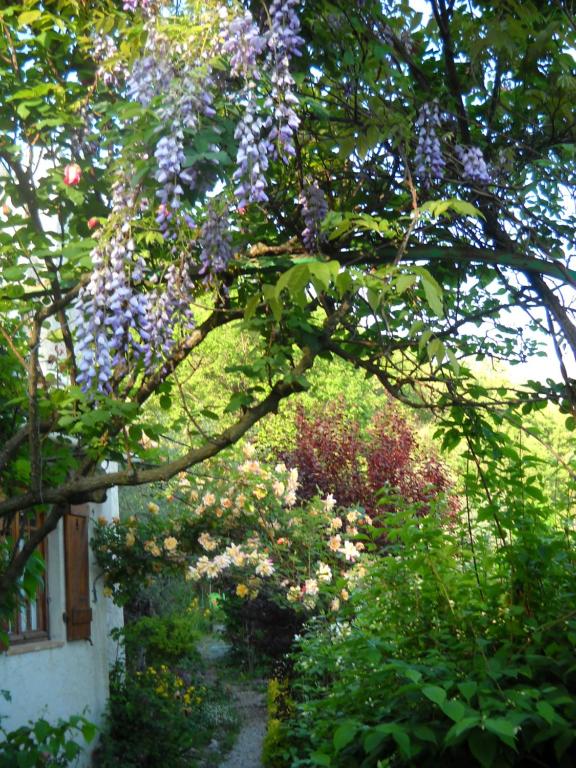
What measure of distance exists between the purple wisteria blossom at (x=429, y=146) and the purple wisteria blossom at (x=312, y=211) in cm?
43

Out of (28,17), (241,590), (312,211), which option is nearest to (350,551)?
(241,590)

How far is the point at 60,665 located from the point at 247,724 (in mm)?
4957

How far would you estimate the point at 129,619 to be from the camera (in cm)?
1200

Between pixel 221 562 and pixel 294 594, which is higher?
pixel 221 562

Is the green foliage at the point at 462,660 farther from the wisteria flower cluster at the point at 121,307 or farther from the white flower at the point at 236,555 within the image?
the white flower at the point at 236,555

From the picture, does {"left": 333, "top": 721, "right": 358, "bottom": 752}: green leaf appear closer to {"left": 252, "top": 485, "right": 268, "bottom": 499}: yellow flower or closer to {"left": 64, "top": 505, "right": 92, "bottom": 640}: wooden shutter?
{"left": 64, "top": 505, "right": 92, "bottom": 640}: wooden shutter

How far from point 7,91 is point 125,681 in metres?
7.13

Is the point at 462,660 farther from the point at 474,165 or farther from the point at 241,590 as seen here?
the point at 241,590

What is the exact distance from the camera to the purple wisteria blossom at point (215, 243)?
3.68 meters

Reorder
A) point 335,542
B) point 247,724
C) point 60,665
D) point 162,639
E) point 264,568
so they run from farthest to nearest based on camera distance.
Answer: point 247,724, point 162,639, point 335,542, point 264,568, point 60,665

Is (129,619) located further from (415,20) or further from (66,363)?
(415,20)

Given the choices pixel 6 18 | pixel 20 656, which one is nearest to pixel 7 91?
pixel 6 18

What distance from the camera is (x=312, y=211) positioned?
A: 3.94 meters

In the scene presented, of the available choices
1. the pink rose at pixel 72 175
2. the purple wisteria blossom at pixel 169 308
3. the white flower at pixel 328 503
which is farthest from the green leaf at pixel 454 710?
the white flower at pixel 328 503
